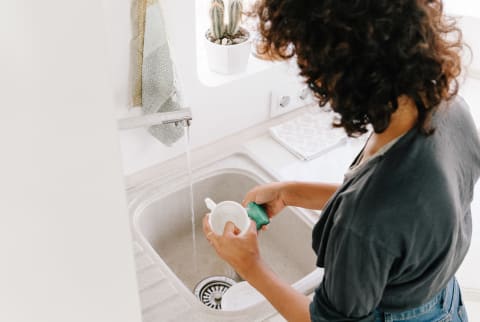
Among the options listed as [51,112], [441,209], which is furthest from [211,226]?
[51,112]

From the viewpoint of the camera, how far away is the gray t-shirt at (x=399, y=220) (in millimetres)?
687

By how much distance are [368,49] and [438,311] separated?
1.83 feet

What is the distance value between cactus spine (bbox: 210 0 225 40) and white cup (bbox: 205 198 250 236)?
0.53 meters

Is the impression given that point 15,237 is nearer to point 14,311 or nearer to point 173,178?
point 14,311

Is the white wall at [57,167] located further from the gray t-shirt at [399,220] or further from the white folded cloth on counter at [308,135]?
the white folded cloth on counter at [308,135]

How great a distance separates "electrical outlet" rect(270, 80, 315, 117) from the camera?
158 cm

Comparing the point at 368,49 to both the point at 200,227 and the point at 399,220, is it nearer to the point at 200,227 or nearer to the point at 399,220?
the point at 399,220

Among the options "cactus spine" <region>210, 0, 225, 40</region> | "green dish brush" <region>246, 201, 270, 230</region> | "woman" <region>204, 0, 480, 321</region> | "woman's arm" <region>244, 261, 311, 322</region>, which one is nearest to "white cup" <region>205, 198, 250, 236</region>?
"green dish brush" <region>246, 201, 270, 230</region>

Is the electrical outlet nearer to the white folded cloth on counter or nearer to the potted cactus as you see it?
the white folded cloth on counter

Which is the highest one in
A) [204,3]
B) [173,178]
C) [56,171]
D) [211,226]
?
[56,171]

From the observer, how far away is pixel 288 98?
162 cm

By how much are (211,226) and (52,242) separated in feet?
2.53

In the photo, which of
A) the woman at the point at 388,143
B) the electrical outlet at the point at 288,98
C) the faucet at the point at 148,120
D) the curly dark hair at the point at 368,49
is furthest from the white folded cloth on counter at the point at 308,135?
the curly dark hair at the point at 368,49

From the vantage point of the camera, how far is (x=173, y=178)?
1419 millimetres
